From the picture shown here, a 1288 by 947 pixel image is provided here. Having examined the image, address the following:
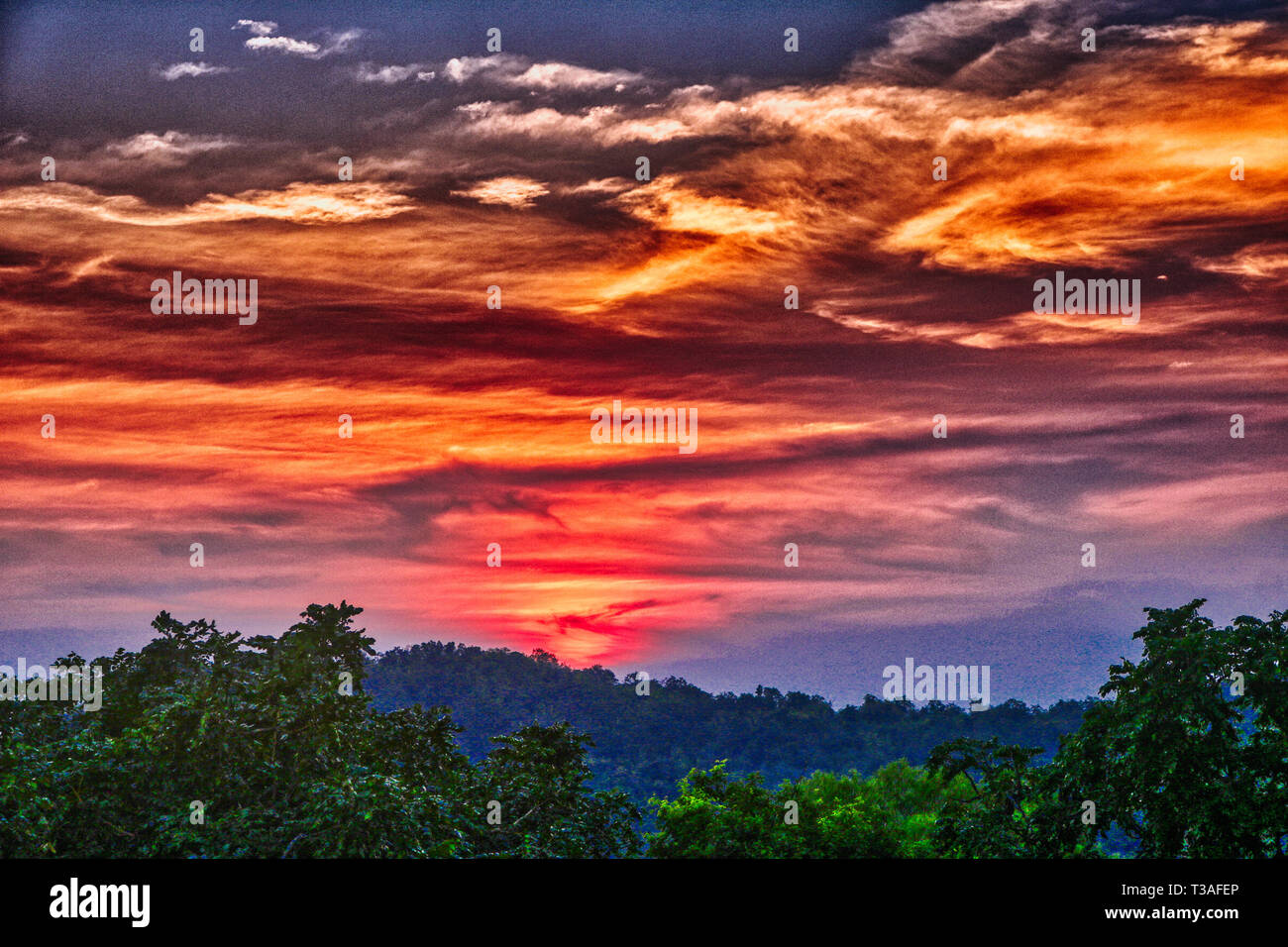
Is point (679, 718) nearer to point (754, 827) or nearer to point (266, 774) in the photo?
point (754, 827)

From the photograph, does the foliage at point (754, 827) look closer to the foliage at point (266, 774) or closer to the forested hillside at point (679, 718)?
the foliage at point (266, 774)

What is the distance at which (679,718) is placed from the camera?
140375 millimetres

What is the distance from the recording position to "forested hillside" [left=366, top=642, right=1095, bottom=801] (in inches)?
4924

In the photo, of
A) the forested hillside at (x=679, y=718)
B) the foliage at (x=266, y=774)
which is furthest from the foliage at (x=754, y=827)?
the forested hillside at (x=679, y=718)

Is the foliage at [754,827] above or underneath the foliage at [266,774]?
underneath

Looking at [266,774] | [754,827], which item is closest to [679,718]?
[754,827]

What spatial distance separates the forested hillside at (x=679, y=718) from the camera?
125 metres

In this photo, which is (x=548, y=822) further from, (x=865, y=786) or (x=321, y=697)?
(x=865, y=786)
